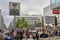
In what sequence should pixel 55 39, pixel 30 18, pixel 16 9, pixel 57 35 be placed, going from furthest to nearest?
1. pixel 30 18
2. pixel 16 9
3. pixel 57 35
4. pixel 55 39

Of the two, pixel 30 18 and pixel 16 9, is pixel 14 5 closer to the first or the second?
pixel 16 9

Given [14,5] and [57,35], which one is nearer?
[57,35]

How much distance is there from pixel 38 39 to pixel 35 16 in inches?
4925

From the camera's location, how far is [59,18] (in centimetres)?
7931

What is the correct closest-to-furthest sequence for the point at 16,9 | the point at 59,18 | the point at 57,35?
the point at 57,35
the point at 16,9
the point at 59,18

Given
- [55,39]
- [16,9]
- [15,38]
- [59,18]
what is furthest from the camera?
[59,18]

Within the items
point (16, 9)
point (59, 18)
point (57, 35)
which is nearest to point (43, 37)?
point (57, 35)

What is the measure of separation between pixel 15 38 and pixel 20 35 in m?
0.42

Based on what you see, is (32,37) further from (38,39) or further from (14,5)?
(14,5)

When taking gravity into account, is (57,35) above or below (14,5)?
below

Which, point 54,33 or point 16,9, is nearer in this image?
point 54,33

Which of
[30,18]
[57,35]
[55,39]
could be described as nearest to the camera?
[55,39]

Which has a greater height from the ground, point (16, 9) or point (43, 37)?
point (16, 9)

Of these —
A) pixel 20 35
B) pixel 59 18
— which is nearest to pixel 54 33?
pixel 20 35
